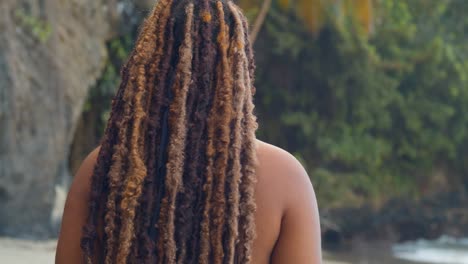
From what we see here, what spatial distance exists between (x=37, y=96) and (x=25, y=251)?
247cm

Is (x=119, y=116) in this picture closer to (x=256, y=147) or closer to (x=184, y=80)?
(x=184, y=80)

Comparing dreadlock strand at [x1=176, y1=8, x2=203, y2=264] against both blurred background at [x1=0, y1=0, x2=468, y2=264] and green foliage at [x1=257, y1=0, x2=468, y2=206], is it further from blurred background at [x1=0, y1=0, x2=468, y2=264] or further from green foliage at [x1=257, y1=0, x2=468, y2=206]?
green foliage at [x1=257, y1=0, x2=468, y2=206]

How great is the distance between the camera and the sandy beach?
9.51 m

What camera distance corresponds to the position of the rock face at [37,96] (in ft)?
36.9

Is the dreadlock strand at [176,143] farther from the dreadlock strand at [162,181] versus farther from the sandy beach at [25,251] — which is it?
the sandy beach at [25,251]

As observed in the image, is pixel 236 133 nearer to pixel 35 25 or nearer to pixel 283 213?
pixel 283 213

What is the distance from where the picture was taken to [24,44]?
11.6 meters

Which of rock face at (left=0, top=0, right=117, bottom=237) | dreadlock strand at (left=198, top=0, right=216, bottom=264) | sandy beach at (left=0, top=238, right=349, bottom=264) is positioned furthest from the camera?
rock face at (left=0, top=0, right=117, bottom=237)

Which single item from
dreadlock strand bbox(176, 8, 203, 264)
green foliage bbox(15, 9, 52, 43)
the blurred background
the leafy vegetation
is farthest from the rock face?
dreadlock strand bbox(176, 8, 203, 264)

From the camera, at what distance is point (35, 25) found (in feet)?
37.6

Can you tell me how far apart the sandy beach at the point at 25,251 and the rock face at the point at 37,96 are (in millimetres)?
397

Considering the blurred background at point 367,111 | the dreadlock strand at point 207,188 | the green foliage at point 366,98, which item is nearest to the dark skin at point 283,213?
the dreadlock strand at point 207,188

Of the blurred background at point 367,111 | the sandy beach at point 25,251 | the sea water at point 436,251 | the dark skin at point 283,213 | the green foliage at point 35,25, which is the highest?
the blurred background at point 367,111

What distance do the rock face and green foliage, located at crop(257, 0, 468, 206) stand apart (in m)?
8.34
